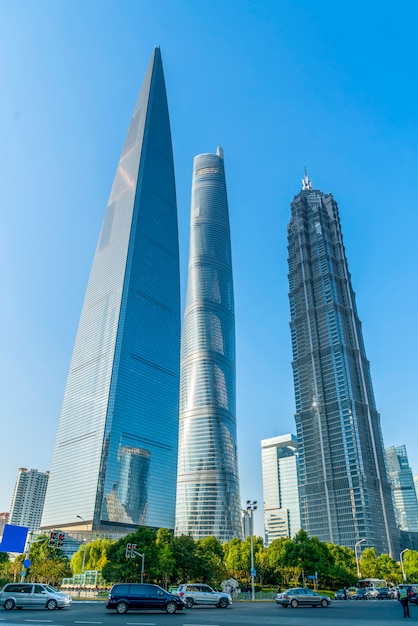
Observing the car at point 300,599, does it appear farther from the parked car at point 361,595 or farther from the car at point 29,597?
the parked car at point 361,595

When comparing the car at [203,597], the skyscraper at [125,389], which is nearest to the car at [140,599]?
the car at [203,597]

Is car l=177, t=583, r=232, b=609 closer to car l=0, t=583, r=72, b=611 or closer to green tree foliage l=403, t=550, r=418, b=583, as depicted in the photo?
car l=0, t=583, r=72, b=611

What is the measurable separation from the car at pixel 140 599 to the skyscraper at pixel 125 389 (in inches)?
4907

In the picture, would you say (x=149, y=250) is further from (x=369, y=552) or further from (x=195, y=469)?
(x=369, y=552)

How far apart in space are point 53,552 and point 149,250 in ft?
391

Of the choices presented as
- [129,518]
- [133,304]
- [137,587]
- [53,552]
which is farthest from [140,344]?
[137,587]

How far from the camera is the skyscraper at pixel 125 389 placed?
497 feet

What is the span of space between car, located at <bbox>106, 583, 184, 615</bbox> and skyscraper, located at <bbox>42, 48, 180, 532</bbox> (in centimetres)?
12465

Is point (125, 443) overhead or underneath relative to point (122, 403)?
underneath

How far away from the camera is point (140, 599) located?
29.8 meters

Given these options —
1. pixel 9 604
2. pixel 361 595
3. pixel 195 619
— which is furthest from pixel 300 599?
pixel 361 595

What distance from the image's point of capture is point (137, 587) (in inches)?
1191

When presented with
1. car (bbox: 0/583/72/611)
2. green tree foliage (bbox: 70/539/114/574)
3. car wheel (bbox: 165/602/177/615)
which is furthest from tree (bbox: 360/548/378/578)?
car wheel (bbox: 165/602/177/615)

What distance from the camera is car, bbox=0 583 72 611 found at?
107 ft
